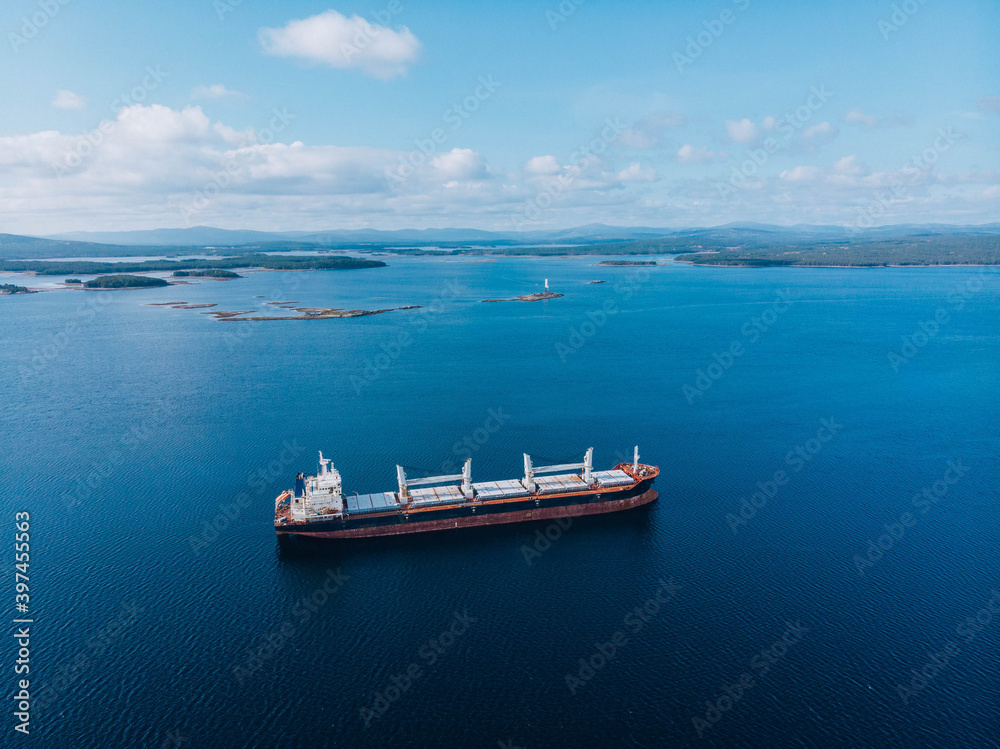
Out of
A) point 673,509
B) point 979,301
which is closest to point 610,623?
point 673,509

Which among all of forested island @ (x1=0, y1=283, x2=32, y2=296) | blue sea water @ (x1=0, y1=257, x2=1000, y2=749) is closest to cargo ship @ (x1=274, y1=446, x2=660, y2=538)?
blue sea water @ (x1=0, y1=257, x2=1000, y2=749)

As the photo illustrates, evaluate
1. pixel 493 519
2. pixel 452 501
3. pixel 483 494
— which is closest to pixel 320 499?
pixel 452 501

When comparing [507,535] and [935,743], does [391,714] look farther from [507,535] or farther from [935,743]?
[935,743]

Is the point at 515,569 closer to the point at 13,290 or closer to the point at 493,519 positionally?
the point at 493,519

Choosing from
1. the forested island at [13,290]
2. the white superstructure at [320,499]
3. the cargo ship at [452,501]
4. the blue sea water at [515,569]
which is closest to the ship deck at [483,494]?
the cargo ship at [452,501]

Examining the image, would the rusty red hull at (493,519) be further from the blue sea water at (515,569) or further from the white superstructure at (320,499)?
the white superstructure at (320,499)

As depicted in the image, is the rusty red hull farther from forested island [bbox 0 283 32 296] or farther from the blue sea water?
forested island [bbox 0 283 32 296]
